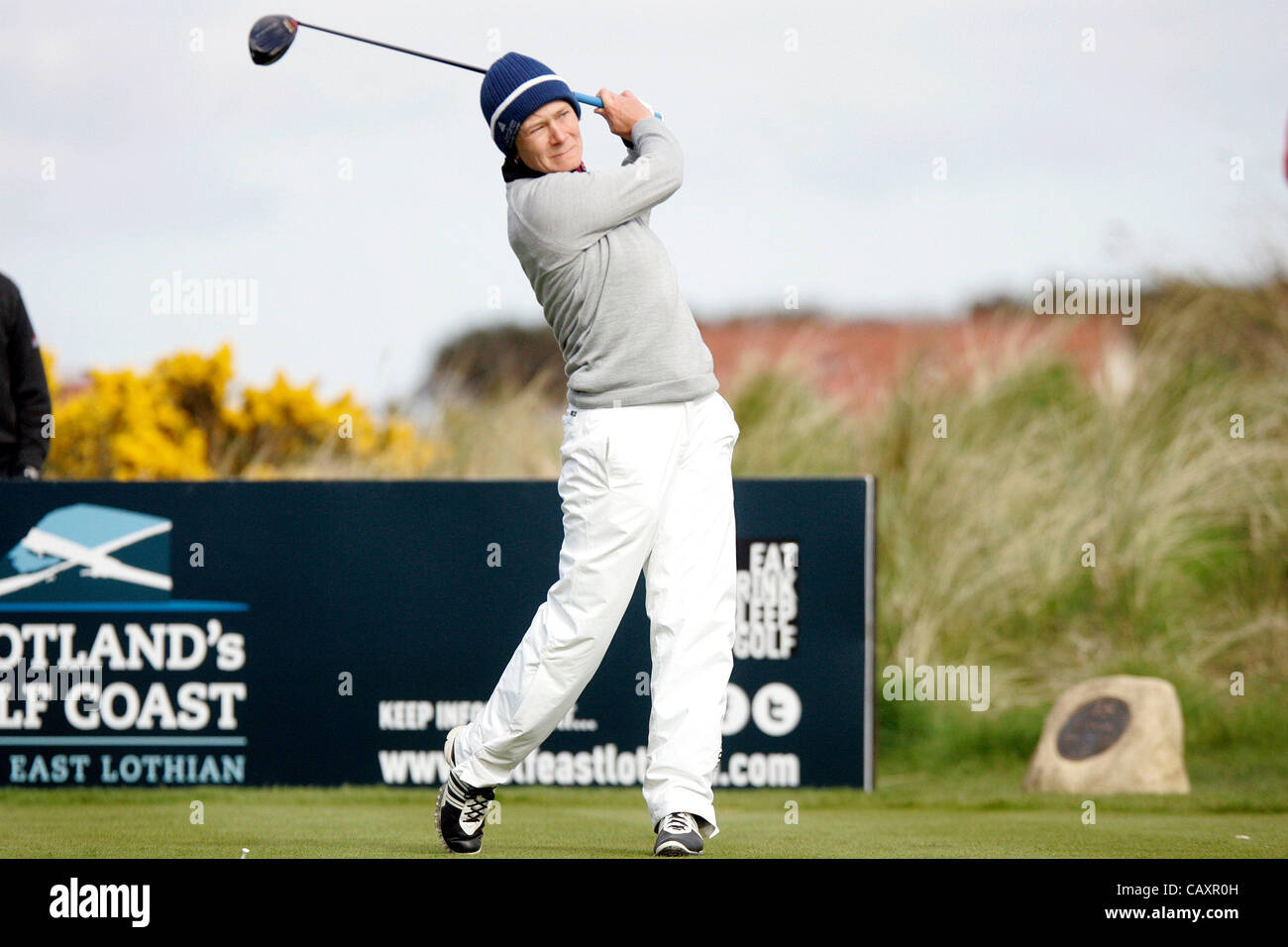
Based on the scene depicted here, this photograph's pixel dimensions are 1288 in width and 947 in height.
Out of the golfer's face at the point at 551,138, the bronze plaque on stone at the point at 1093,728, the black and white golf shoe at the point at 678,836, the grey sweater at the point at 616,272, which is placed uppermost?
the golfer's face at the point at 551,138

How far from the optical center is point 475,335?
79.6 ft

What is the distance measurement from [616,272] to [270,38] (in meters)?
1.63

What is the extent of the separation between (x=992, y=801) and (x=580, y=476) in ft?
9.56

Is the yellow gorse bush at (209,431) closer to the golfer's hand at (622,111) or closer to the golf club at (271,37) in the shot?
the golf club at (271,37)

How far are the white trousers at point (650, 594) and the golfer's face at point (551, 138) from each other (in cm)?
68

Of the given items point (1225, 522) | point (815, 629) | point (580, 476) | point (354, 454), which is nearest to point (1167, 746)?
point (815, 629)

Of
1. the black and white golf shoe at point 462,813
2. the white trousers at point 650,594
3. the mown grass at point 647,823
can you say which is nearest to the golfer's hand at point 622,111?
the white trousers at point 650,594

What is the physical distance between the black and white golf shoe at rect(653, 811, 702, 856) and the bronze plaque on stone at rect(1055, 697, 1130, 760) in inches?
125

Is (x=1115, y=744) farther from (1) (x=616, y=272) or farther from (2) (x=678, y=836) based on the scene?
(1) (x=616, y=272)

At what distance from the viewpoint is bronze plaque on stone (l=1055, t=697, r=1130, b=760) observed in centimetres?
699

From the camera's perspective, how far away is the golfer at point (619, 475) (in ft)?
14.3

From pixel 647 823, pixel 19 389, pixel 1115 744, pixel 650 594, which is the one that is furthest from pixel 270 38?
pixel 1115 744

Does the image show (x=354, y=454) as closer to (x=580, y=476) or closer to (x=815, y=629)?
(x=815, y=629)

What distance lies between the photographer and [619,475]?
4.33 m
